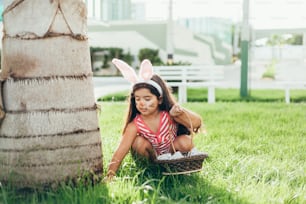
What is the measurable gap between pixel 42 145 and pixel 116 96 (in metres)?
8.54

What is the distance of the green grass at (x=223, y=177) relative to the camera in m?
2.68

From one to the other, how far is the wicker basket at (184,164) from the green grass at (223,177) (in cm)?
8

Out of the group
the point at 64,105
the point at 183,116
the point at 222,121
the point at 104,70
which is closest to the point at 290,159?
the point at 183,116

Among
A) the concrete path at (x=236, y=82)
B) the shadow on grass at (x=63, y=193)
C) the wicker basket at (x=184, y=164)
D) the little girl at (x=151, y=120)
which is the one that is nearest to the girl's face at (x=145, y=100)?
the little girl at (x=151, y=120)

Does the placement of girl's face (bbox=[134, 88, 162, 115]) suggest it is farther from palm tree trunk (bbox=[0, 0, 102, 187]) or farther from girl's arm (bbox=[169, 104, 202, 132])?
palm tree trunk (bbox=[0, 0, 102, 187])

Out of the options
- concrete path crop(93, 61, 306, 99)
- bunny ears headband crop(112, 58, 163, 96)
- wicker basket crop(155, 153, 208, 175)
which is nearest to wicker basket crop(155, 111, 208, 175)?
wicker basket crop(155, 153, 208, 175)

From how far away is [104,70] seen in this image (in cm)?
2672

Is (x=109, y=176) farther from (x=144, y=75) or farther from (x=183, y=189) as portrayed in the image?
(x=144, y=75)

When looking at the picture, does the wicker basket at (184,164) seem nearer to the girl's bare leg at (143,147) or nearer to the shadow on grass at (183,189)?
the shadow on grass at (183,189)

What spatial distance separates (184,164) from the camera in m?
3.07

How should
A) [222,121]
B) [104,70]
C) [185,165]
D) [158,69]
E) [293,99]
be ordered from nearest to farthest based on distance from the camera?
[185,165]
[222,121]
[293,99]
[158,69]
[104,70]

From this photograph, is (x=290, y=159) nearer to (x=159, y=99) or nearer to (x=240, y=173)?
(x=240, y=173)

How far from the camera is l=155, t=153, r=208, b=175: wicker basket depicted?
306 cm

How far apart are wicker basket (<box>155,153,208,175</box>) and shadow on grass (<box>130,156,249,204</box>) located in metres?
0.07
